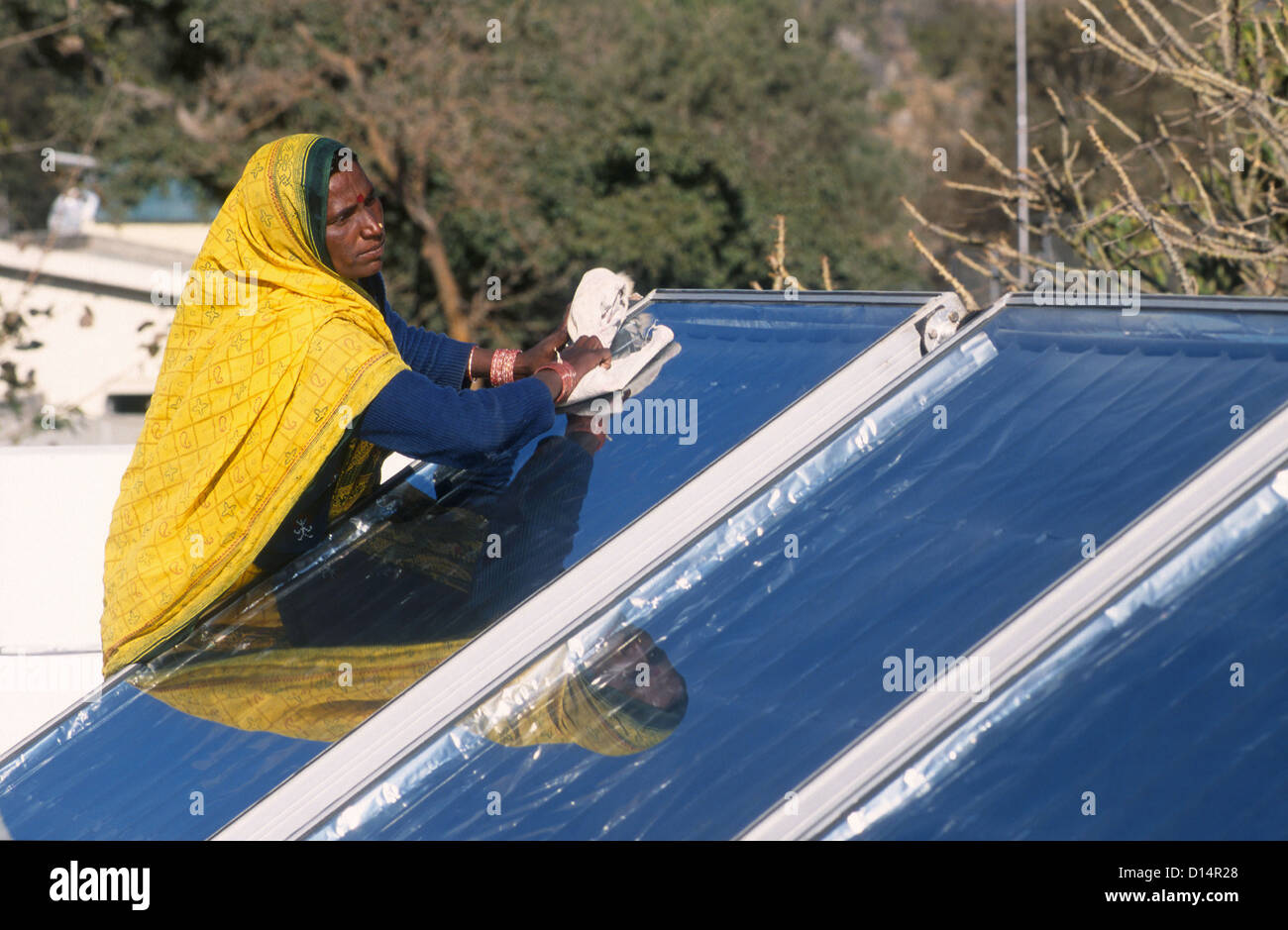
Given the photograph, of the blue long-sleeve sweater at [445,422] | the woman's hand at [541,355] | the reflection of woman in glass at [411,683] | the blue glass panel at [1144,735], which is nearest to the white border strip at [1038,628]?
the blue glass panel at [1144,735]

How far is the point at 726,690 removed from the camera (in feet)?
4.70

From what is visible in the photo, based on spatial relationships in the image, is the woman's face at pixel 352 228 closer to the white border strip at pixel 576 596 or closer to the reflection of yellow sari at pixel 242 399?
the reflection of yellow sari at pixel 242 399

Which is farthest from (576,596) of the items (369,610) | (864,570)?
(369,610)

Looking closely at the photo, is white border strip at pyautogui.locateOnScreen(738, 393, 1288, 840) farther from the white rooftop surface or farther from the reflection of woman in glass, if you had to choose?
the white rooftop surface

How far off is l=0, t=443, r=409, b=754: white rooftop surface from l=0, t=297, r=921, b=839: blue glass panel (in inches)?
50.0

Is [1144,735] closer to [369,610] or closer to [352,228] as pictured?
[369,610]

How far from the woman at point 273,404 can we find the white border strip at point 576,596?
0.31 m

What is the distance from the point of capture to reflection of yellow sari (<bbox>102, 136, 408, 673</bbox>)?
191 cm

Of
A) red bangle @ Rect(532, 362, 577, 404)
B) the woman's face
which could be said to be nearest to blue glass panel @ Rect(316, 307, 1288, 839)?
red bangle @ Rect(532, 362, 577, 404)

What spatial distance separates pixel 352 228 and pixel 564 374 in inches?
14.5

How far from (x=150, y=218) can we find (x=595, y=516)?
16775 millimetres

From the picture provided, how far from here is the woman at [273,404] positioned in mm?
1880
